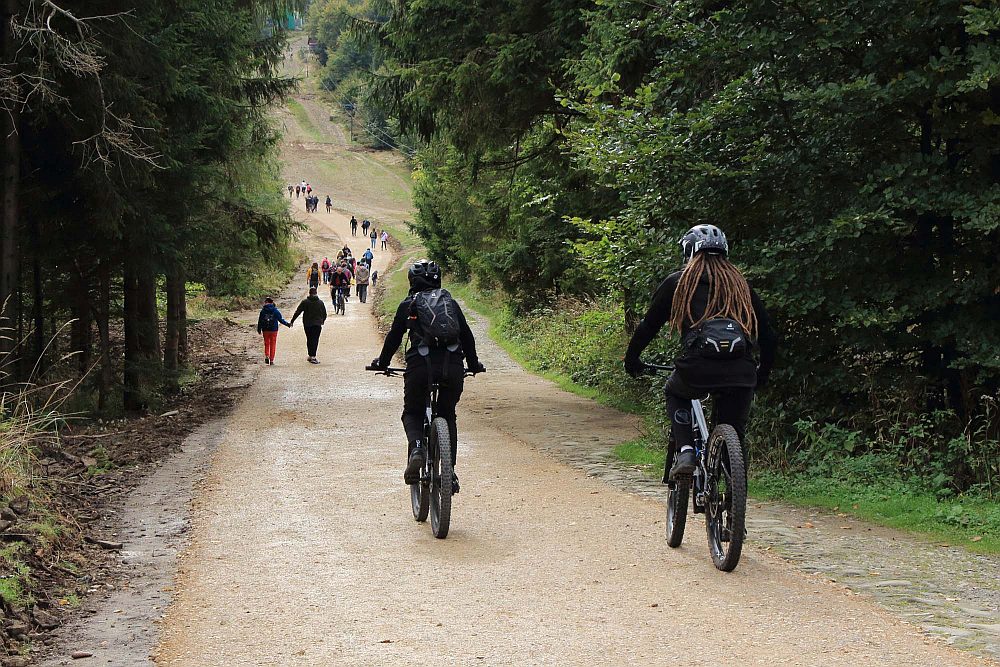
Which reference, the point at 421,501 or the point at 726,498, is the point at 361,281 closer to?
the point at 421,501

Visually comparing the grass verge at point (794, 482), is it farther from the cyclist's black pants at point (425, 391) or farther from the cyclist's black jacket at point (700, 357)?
the cyclist's black pants at point (425, 391)

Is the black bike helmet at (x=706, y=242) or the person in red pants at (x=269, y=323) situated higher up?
the black bike helmet at (x=706, y=242)

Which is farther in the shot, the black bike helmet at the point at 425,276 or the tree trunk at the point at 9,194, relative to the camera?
the tree trunk at the point at 9,194

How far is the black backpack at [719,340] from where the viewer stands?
6.07 m

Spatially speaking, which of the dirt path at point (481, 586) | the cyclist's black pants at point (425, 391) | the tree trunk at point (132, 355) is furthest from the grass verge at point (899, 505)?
the tree trunk at point (132, 355)

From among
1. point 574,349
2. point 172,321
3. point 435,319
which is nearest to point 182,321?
point 172,321

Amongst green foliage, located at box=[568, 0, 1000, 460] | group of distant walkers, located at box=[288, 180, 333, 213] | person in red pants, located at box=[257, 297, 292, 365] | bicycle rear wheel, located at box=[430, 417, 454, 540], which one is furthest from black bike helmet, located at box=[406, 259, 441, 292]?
group of distant walkers, located at box=[288, 180, 333, 213]

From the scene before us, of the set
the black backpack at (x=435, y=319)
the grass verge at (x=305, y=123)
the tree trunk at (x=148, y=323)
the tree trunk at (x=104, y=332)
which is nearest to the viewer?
the black backpack at (x=435, y=319)

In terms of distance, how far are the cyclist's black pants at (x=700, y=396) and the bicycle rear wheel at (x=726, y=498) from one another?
5.4 inches

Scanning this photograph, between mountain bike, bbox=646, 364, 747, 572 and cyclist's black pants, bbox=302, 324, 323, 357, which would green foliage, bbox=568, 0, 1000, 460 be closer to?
mountain bike, bbox=646, 364, 747, 572

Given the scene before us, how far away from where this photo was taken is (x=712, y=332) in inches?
239

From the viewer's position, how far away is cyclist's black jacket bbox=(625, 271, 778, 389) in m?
6.12

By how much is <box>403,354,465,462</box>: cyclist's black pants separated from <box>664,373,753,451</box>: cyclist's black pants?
5.30 feet

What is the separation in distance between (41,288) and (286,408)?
441 cm
